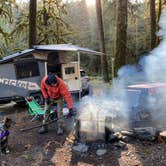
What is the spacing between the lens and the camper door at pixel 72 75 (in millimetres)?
12234

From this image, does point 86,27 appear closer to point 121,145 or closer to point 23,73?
point 23,73

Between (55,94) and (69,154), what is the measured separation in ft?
5.95

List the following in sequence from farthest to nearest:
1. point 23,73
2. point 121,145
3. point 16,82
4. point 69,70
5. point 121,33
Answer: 1. point 69,70
2. point 121,33
3. point 23,73
4. point 16,82
5. point 121,145

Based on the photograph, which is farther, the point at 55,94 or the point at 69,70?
the point at 69,70

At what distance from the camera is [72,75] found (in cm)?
1236

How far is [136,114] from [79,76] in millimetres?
5508

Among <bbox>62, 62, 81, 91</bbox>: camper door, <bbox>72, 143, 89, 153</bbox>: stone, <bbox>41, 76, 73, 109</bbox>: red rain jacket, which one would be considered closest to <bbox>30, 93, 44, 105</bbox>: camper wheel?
<bbox>62, 62, 81, 91</bbox>: camper door

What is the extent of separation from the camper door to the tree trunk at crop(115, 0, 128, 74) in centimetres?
184

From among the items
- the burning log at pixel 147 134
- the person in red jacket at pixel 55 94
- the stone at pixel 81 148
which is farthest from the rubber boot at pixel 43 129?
the burning log at pixel 147 134

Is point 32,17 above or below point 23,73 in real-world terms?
above

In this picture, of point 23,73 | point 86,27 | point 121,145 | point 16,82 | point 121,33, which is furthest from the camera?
point 86,27

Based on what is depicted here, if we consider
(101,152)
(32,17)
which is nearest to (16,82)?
(32,17)

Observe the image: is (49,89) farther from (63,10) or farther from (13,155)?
(63,10)

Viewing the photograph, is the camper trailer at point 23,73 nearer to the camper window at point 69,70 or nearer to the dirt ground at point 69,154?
the camper window at point 69,70
